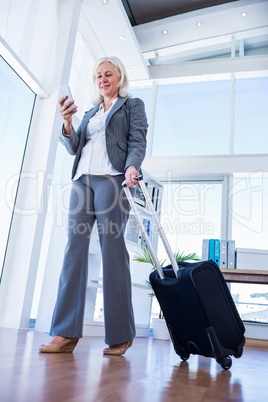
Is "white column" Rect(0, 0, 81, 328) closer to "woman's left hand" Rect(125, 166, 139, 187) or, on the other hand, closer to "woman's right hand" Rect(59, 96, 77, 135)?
"woman's right hand" Rect(59, 96, 77, 135)

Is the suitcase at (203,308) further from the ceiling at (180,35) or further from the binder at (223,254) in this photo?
the ceiling at (180,35)

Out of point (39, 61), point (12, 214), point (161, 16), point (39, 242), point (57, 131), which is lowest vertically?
point (39, 242)

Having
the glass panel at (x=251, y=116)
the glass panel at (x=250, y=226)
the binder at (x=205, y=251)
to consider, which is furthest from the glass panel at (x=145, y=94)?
the binder at (x=205, y=251)

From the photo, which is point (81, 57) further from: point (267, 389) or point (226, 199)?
point (267, 389)

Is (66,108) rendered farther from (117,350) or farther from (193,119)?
(193,119)

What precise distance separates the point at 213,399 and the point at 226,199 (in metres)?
3.70

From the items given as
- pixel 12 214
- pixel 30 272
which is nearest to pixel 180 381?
pixel 30 272

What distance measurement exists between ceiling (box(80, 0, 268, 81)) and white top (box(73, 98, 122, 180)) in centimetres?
257

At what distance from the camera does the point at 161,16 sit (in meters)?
4.62

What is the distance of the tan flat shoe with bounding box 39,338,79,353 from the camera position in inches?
54.5

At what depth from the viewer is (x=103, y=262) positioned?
1.54m

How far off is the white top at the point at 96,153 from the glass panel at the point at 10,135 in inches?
47.7

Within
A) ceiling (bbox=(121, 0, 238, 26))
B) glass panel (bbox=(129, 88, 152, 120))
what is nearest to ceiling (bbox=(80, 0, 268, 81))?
ceiling (bbox=(121, 0, 238, 26))

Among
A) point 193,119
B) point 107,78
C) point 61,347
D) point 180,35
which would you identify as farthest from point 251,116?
point 61,347
